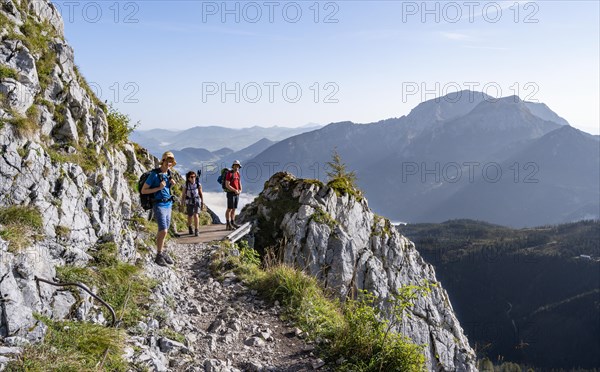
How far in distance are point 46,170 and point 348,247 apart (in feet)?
48.2

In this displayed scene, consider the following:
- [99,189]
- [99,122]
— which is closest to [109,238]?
[99,189]

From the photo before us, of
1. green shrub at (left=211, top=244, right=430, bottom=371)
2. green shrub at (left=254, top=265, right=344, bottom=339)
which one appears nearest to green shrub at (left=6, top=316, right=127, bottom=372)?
green shrub at (left=211, top=244, right=430, bottom=371)

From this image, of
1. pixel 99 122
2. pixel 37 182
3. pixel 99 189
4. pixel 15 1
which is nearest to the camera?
pixel 37 182

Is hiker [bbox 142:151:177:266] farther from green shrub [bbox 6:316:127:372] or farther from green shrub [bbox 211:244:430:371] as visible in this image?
green shrub [bbox 6:316:127:372]

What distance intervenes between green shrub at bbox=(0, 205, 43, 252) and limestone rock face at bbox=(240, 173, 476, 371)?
1160cm

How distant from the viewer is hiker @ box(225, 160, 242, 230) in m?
19.5

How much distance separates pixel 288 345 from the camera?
29.6 ft

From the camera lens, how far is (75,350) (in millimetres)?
6281

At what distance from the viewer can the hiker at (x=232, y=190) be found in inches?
768

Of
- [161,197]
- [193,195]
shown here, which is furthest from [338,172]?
[161,197]

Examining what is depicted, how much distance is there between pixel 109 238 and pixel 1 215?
285 cm

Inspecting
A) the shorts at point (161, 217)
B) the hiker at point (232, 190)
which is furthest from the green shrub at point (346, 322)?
the hiker at point (232, 190)

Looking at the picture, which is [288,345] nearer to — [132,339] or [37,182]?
[132,339]

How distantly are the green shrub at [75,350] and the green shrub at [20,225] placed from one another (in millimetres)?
1807
